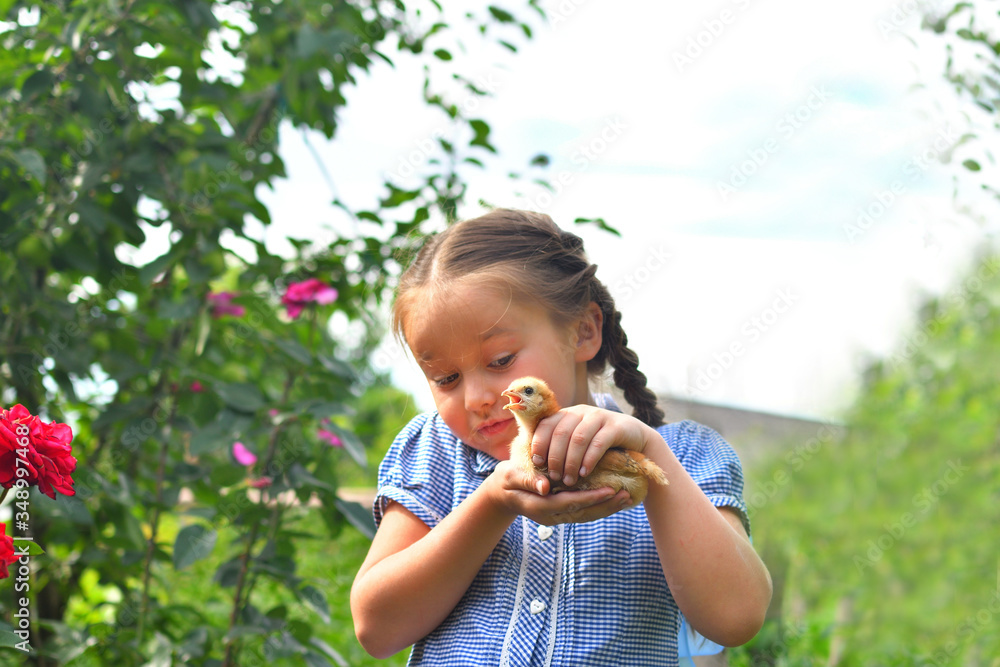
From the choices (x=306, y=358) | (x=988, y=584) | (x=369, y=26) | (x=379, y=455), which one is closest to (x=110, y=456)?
(x=306, y=358)

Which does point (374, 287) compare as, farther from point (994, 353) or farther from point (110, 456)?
point (994, 353)

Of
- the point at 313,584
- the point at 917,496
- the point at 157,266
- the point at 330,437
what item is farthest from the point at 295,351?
the point at 917,496

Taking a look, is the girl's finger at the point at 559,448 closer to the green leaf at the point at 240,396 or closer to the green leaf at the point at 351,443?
the green leaf at the point at 351,443

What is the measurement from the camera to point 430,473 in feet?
4.47

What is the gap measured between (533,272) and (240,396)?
0.99m

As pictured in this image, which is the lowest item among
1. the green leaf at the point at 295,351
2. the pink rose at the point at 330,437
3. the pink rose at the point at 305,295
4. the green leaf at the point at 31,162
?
the pink rose at the point at 330,437

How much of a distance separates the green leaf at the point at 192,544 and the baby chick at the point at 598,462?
116 cm

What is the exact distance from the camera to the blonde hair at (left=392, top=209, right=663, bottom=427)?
1.30 m

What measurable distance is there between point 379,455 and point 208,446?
4225 millimetres

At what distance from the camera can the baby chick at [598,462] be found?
991 millimetres

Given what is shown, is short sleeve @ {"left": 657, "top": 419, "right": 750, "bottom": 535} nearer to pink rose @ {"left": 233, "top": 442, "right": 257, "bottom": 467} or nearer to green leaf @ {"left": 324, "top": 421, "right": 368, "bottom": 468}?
green leaf @ {"left": 324, "top": 421, "right": 368, "bottom": 468}

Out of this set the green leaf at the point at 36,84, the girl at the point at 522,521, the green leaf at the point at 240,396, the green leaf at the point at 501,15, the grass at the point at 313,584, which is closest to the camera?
the girl at the point at 522,521

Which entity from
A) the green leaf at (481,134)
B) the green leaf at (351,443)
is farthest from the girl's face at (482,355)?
the green leaf at (481,134)

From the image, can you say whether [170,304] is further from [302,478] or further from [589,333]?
[589,333]
